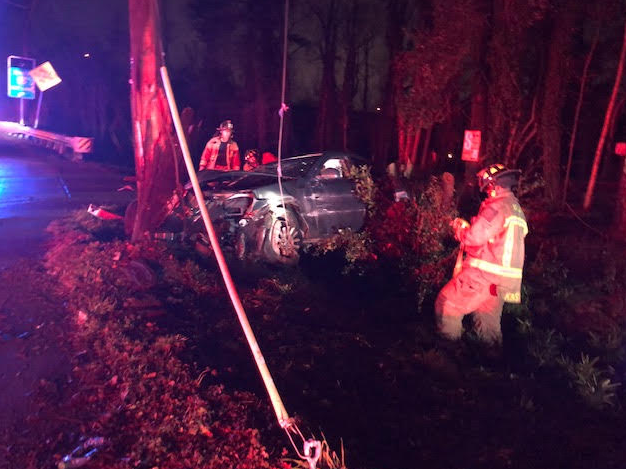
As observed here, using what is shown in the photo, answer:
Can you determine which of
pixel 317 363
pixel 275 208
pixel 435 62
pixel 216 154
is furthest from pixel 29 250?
pixel 435 62

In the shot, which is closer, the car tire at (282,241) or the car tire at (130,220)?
the car tire at (282,241)

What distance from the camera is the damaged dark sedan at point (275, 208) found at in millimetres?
7816

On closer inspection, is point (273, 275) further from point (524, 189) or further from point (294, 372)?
point (524, 189)

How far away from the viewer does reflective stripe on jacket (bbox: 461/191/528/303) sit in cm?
489

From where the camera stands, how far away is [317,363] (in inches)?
197

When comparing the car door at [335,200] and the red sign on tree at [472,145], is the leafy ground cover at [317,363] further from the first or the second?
the red sign on tree at [472,145]

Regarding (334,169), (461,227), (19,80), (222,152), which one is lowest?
(461,227)

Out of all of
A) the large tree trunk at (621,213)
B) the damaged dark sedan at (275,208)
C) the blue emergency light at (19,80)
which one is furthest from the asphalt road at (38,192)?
the large tree trunk at (621,213)

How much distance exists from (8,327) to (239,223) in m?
3.31

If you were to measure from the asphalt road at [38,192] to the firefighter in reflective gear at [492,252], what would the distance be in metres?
5.28

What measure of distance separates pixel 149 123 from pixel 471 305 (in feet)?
16.3

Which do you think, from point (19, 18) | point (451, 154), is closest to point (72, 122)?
point (19, 18)

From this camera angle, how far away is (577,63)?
15.5 meters

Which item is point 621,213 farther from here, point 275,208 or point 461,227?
point 275,208
